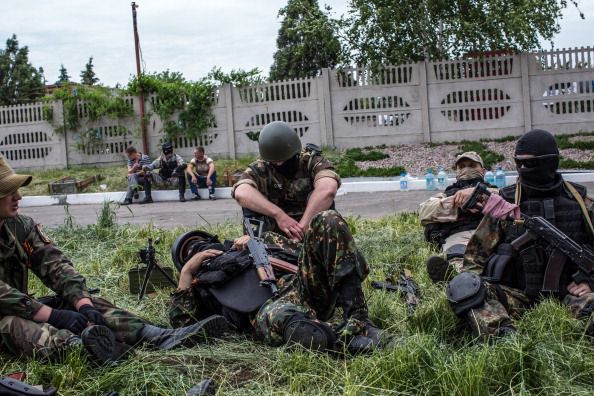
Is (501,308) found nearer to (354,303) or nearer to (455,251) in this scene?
(354,303)

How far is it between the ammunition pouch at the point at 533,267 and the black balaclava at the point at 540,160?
41cm

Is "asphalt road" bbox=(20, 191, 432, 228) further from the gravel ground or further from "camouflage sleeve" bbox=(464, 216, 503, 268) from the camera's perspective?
"camouflage sleeve" bbox=(464, 216, 503, 268)

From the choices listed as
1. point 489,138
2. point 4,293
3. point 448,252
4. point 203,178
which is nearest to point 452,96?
point 489,138

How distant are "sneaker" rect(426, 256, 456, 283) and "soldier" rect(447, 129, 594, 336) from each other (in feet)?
2.67

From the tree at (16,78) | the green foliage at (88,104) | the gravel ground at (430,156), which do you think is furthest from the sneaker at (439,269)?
the tree at (16,78)

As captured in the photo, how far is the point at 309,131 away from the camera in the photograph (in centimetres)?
1786

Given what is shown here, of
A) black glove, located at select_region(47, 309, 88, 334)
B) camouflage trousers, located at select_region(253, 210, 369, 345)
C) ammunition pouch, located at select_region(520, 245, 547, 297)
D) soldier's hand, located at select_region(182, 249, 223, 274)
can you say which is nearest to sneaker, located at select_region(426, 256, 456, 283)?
ammunition pouch, located at select_region(520, 245, 547, 297)

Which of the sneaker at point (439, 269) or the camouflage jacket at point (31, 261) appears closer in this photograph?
the camouflage jacket at point (31, 261)

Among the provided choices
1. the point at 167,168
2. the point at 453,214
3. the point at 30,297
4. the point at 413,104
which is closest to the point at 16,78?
the point at 167,168

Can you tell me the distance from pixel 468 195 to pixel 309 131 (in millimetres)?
13500

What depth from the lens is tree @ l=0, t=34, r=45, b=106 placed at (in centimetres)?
3444

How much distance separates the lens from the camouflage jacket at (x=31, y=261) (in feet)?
13.4

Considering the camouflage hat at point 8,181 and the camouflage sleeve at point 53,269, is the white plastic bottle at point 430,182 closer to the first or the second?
the camouflage sleeve at point 53,269

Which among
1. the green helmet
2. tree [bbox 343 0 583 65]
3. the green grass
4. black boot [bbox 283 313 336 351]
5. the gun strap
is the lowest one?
the green grass
